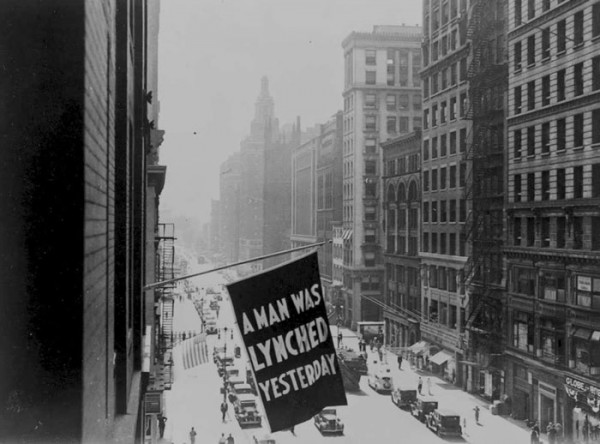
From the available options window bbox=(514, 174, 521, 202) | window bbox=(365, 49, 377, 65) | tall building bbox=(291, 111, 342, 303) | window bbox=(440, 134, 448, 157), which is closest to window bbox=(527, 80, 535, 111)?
window bbox=(514, 174, 521, 202)

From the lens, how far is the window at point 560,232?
35.3 metres

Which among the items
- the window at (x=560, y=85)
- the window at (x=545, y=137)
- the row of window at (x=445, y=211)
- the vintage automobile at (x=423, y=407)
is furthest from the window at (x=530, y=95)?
the vintage automobile at (x=423, y=407)

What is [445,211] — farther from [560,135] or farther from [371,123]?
[371,123]

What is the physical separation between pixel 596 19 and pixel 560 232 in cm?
1104

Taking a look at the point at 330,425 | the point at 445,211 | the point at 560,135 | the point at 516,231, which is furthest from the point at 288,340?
the point at 445,211

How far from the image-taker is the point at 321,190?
85562 millimetres

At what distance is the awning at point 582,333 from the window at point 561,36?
1473cm

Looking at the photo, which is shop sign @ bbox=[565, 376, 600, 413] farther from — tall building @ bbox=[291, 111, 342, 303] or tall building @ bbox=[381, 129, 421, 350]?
tall building @ bbox=[291, 111, 342, 303]

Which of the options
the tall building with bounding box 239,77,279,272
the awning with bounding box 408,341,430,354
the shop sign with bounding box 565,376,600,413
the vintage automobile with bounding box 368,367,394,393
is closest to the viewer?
the shop sign with bounding box 565,376,600,413

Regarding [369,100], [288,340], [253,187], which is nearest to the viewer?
[288,340]

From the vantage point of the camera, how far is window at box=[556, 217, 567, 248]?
35.3m

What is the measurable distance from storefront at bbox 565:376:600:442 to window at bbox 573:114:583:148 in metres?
11.9

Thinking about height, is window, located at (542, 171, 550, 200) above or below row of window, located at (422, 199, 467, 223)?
above

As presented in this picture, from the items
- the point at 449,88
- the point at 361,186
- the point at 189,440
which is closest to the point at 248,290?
the point at 189,440
